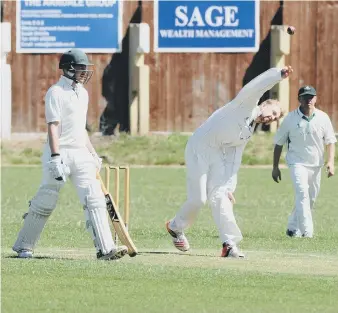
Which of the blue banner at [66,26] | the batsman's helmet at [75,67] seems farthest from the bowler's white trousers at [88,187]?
the blue banner at [66,26]

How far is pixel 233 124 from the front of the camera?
13609 mm

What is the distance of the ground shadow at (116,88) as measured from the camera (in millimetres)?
34812

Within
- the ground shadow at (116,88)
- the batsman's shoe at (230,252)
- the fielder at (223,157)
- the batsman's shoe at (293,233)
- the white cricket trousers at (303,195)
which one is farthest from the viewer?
the ground shadow at (116,88)

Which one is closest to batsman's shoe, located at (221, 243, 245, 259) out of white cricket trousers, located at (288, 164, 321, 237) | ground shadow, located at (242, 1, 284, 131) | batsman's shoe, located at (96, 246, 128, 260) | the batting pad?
batsman's shoe, located at (96, 246, 128, 260)

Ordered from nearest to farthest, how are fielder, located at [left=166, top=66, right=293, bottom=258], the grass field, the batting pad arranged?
the grass field, the batting pad, fielder, located at [left=166, top=66, right=293, bottom=258]

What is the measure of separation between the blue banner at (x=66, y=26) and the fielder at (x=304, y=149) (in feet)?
59.2

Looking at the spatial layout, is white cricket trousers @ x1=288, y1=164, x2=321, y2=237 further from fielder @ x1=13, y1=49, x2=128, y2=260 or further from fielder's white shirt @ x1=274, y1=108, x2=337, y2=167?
fielder @ x1=13, y1=49, x2=128, y2=260

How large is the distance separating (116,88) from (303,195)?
18.4 meters

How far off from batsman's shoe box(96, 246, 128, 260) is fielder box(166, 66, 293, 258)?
3.94ft

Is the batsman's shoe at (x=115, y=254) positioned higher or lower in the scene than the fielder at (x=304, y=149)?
lower

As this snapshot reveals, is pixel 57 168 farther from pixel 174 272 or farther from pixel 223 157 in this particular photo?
pixel 223 157

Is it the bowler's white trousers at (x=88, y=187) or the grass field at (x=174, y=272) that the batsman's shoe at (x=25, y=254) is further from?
the bowler's white trousers at (x=88, y=187)

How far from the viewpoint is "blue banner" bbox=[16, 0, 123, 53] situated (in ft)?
114

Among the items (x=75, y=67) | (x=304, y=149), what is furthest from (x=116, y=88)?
(x=75, y=67)
